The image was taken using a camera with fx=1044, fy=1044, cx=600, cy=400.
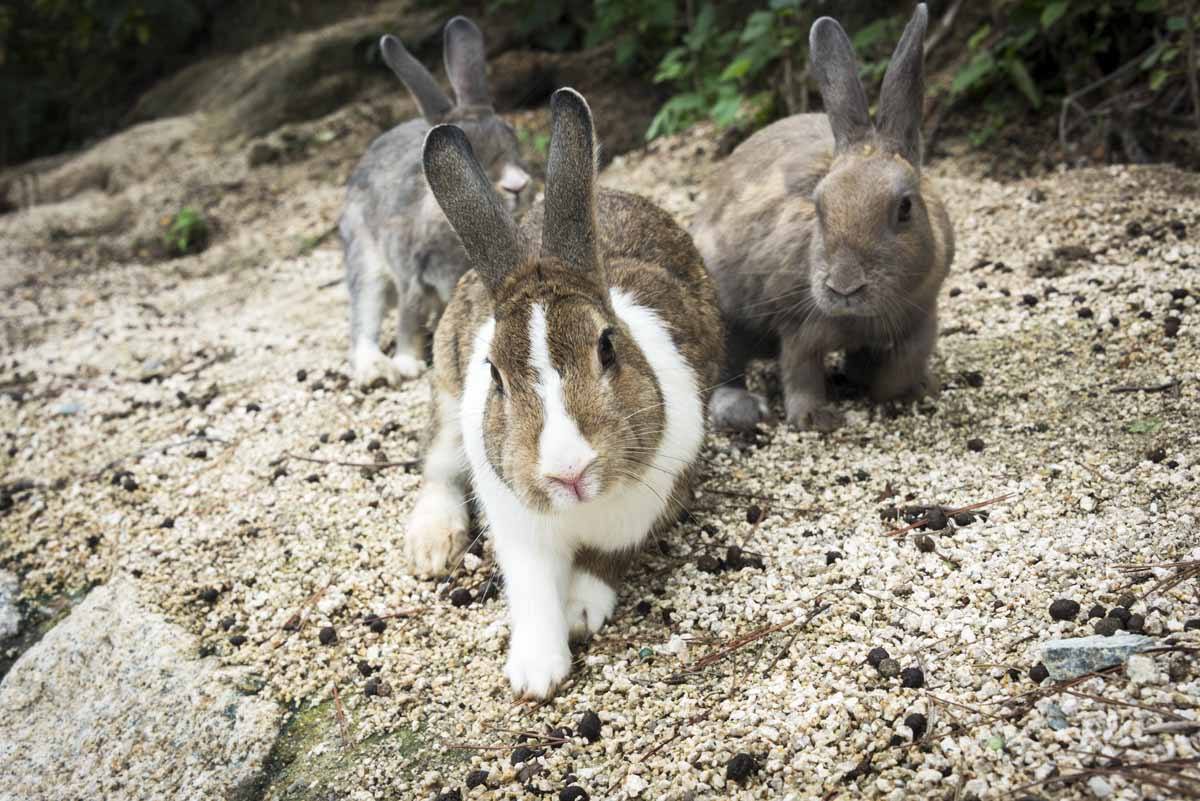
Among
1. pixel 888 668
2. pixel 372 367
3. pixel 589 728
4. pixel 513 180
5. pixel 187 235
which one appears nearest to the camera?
pixel 888 668

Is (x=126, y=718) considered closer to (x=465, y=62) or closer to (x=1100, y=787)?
(x=1100, y=787)

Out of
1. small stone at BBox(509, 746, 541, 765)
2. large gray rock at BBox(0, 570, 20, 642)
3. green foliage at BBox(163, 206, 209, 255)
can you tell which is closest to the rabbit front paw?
small stone at BBox(509, 746, 541, 765)

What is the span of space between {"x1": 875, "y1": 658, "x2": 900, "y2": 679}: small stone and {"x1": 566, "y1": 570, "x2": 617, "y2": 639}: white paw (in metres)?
1.02

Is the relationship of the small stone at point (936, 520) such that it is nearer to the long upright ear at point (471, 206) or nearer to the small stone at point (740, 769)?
the small stone at point (740, 769)

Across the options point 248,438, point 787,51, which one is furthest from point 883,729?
point 787,51

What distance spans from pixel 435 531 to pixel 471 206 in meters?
1.45

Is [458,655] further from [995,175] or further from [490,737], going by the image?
[995,175]

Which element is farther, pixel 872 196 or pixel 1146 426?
pixel 872 196

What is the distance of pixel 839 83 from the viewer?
4551 mm

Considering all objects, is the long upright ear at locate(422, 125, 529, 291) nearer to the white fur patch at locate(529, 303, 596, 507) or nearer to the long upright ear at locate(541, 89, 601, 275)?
the long upright ear at locate(541, 89, 601, 275)

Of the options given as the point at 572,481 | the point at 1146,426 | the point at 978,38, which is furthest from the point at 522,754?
the point at 978,38

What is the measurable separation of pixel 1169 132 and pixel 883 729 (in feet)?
17.5

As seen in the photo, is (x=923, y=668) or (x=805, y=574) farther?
(x=805, y=574)

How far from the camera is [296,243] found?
9094 mm
